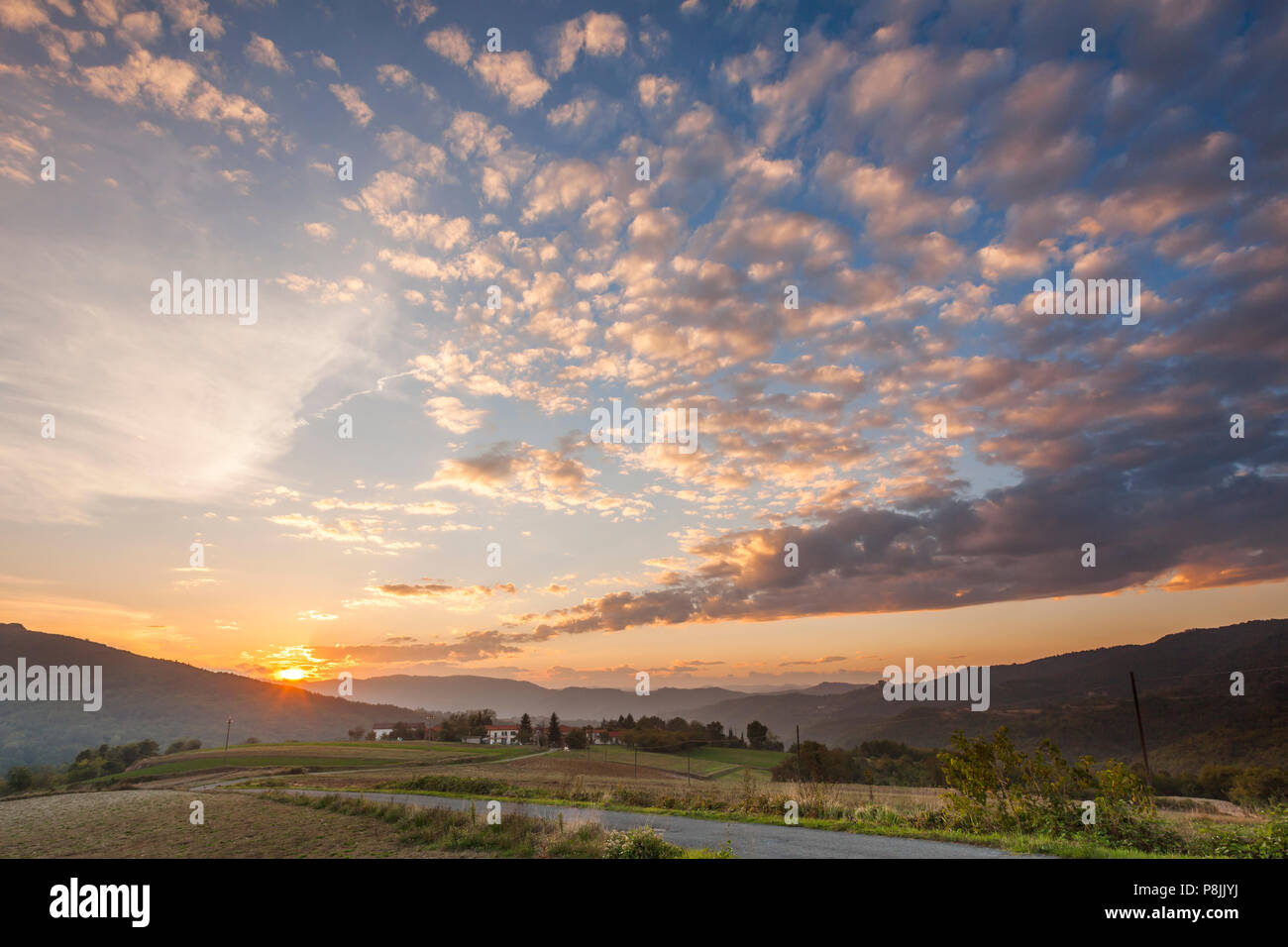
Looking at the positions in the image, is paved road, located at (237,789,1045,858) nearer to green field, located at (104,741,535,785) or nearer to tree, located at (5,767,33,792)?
green field, located at (104,741,535,785)

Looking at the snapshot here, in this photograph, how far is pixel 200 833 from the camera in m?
21.8

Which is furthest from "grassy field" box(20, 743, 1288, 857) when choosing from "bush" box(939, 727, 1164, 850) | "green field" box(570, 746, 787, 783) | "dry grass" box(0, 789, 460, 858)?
"green field" box(570, 746, 787, 783)

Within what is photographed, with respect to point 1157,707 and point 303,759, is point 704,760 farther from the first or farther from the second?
point 303,759

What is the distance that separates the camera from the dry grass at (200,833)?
17453mm

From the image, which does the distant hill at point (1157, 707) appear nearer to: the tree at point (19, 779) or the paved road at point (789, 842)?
the paved road at point (789, 842)

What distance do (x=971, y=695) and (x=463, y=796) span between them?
26.7 metres

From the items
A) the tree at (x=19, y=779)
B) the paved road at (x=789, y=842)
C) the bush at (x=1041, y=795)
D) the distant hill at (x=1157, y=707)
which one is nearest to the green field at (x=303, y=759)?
the tree at (x=19, y=779)

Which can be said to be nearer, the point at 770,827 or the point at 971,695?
the point at 770,827

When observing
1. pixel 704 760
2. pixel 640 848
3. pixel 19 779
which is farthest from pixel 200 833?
pixel 19 779
